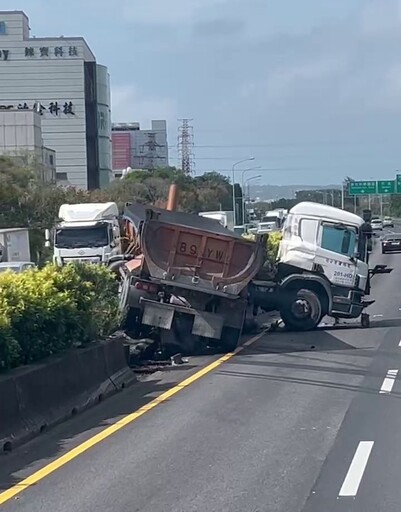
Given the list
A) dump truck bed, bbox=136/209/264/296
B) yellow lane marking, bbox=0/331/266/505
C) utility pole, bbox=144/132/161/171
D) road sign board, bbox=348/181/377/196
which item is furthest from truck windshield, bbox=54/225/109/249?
utility pole, bbox=144/132/161/171

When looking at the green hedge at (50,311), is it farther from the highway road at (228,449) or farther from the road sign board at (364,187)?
the road sign board at (364,187)

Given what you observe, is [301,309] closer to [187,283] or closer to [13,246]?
[187,283]

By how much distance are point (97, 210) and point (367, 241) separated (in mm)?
17187

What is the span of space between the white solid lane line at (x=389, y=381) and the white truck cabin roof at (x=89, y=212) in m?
24.9

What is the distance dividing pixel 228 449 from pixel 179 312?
955 centimetres

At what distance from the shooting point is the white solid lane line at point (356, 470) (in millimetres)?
8656

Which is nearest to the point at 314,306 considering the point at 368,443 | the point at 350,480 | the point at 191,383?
the point at 191,383

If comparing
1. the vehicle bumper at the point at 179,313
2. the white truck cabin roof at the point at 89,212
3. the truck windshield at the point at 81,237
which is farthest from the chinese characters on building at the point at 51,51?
the vehicle bumper at the point at 179,313

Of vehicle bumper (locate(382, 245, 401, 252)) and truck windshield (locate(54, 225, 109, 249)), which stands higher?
truck windshield (locate(54, 225, 109, 249))

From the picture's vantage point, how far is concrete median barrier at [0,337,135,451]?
37.0 feet

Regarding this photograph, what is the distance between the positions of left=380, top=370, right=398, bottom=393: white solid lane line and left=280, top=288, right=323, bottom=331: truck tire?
7.62 metres

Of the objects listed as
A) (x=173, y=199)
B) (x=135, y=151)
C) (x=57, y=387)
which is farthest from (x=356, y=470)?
(x=135, y=151)

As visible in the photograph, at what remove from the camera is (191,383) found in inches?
634

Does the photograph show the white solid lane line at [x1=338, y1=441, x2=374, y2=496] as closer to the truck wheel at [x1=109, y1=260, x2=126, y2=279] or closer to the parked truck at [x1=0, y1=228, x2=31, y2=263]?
the truck wheel at [x1=109, y1=260, x2=126, y2=279]
